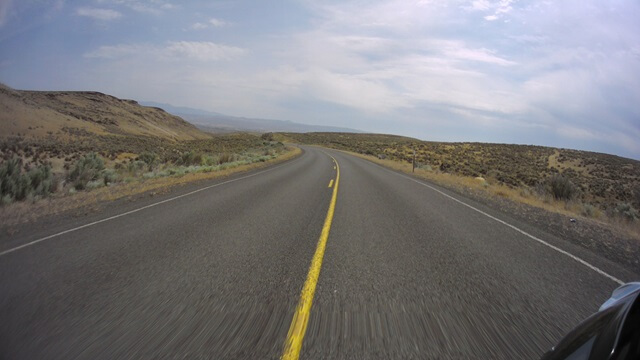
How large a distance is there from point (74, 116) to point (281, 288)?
76810 millimetres

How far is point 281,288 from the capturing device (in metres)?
3.67

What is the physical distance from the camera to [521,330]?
9.67 ft

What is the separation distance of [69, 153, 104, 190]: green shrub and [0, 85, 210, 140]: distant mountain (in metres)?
31.1

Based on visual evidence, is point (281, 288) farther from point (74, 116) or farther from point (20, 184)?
point (74, 116)

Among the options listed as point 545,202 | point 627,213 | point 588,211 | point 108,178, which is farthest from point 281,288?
point 627,213

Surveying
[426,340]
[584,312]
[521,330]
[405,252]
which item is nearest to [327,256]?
[405,252]

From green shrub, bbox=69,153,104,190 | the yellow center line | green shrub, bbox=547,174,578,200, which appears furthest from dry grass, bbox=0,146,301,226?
green shrub, bbox=547,174,578,200

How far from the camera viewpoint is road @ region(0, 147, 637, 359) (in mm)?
2662

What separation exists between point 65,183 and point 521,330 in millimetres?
16145

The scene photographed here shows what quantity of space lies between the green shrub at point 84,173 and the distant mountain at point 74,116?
31.1 meters

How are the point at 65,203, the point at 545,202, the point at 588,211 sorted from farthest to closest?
the point at 545,202
the point at 588,211
the point at 65,203

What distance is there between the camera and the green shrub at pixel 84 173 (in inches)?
507

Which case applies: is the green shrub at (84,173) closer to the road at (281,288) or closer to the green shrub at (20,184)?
the green shrub at (20,184)

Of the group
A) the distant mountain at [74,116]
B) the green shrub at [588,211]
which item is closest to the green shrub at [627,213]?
the green shrub at [588,211]
